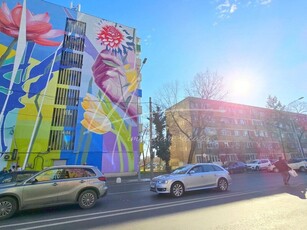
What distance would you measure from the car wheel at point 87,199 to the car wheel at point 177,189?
3535 millimetres

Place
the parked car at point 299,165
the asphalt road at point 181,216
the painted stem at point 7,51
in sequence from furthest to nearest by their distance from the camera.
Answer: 1. the parked car at point 299,165
2. the painted stem at point 7,51
3. the asphalt road at point 181,216

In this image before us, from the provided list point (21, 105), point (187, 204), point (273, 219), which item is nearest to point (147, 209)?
point (187, 204)

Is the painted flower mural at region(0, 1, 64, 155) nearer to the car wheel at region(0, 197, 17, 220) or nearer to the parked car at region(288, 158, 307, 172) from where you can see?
the car wheel at region(0, 197, 17, 220)

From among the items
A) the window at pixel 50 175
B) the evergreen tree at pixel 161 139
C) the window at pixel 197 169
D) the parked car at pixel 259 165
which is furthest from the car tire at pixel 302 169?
the window at pixel 50 175

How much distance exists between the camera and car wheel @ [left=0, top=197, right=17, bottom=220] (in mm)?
7059

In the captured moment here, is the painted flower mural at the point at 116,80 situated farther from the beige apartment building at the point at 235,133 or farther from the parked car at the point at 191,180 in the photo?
the parked car at the point at 191,180

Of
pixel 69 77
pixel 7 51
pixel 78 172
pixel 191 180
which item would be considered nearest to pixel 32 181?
pixel 78 172

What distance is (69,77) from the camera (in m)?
31.7

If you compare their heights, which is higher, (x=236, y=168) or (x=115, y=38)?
(x=115, y=38)

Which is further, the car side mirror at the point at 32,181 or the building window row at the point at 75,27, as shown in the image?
the building window row at the point at 75,27

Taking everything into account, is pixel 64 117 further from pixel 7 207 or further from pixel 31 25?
pixel 7 207

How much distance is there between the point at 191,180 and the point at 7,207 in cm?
754

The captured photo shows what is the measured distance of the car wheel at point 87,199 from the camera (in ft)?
27.2

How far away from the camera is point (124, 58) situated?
121 feet
